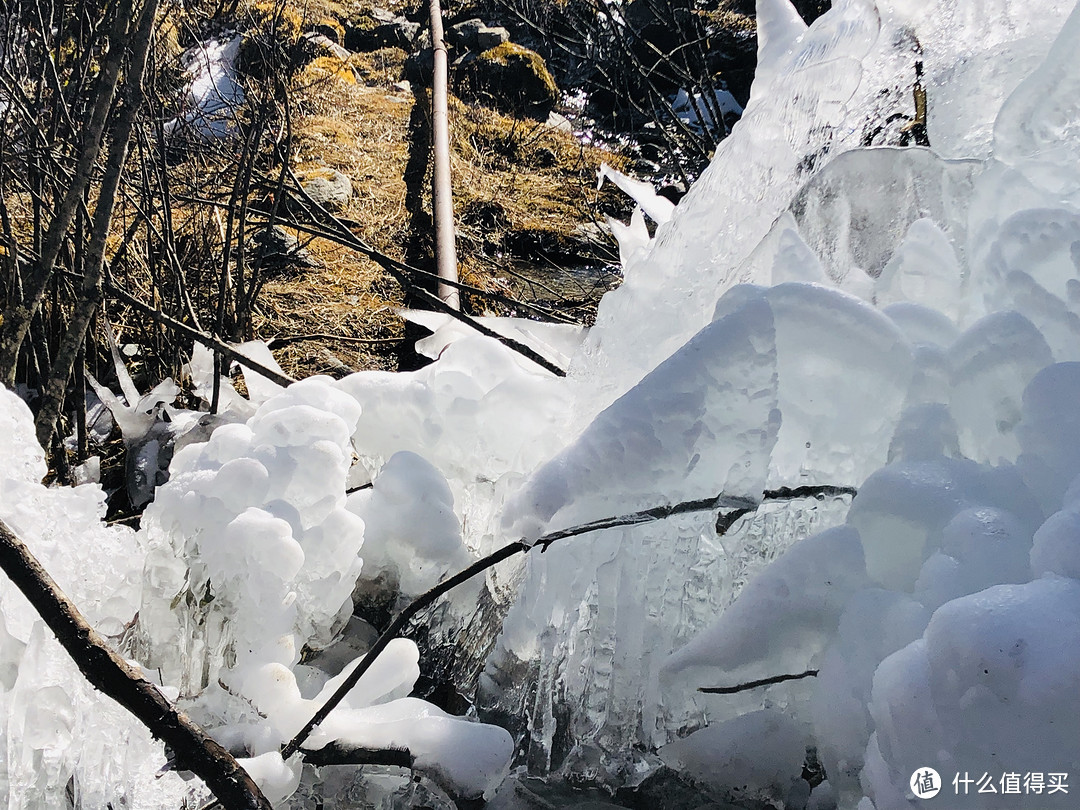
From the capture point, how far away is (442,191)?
4.74 metres

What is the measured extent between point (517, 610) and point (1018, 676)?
56 cm

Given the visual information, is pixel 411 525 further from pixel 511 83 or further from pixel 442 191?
pixel 511 83

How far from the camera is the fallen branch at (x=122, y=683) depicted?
812 millimetres

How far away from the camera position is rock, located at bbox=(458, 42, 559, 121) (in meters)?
7.76

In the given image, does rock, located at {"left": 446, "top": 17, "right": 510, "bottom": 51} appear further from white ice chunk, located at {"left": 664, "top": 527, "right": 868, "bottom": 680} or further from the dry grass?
white ice chunk, located at {"left": 664, "top": 527, "right": 868, "bottom": 680}

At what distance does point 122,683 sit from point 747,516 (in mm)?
A: 677

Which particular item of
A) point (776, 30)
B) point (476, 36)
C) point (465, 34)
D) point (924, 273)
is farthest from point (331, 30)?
point (924, 273)

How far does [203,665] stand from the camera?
1159mm

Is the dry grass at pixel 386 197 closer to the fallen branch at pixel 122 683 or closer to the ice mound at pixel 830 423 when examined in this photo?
the ice mound at pixel 830 423

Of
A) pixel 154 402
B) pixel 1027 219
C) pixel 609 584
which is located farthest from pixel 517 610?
pixel 154 402

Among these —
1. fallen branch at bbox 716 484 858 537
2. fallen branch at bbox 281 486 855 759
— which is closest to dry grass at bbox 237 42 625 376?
fallen branch at bbox 281 486 855 759

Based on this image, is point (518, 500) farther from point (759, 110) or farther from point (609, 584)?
point (759, 110)

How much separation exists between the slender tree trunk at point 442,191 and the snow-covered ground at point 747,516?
1464 mm

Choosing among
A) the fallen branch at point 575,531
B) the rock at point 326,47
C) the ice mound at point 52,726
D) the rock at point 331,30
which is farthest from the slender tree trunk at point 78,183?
the rock at point 331,30
